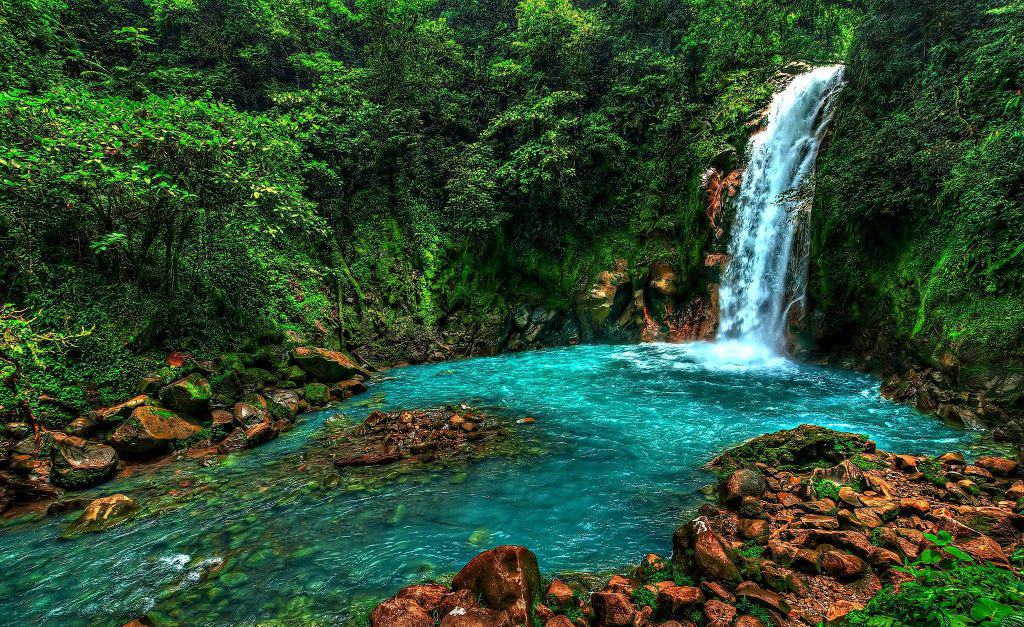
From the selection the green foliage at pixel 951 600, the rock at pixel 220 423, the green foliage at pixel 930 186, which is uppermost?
the green foliage at pixel 930 186

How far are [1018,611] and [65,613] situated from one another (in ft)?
22.1

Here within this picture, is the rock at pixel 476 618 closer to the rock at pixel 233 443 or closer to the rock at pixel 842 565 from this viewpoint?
the rock at pixel 842 565

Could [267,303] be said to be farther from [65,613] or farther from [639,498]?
[639,498]

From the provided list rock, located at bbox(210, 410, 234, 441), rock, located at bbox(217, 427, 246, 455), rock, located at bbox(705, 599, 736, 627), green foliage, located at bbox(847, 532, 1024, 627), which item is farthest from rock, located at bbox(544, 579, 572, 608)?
rock, located at bbox(210, 410, 234, 441)

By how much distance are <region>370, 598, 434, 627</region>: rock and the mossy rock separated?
427cm

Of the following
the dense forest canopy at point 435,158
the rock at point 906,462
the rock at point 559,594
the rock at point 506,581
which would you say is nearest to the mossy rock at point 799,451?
the rock at point 906,462

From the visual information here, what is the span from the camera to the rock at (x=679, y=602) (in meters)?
3.32

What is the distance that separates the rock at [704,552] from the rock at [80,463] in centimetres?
803

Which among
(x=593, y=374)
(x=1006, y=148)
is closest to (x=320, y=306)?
(x=593, y=374)

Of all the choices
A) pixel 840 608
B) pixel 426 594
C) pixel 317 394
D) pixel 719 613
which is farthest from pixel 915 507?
pixel 317 394

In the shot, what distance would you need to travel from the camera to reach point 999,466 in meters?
4.92

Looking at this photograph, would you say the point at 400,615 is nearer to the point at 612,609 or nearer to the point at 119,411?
the point at 612,609

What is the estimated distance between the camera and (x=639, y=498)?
5438 millimetres

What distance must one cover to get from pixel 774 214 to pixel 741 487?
36.2 ft
